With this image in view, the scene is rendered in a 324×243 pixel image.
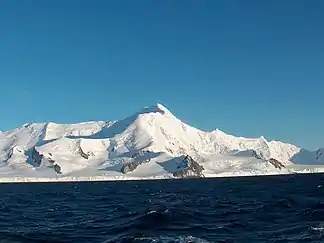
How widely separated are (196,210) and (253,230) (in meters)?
17.8

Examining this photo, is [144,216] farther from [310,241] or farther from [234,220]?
[310,241]

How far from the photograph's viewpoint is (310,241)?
35.0 meters

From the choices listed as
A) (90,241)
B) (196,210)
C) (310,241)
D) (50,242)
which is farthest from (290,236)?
(196,210)

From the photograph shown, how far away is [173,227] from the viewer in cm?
4391

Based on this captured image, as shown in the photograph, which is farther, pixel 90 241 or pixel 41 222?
pixel 41 222

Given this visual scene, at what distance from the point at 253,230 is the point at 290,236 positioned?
404 cm

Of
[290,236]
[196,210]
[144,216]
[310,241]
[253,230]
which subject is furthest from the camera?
[196,210]

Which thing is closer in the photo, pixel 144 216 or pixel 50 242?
pixel 50 242

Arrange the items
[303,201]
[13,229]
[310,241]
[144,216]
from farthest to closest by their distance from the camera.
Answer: [303,201] < [144,216] < [13,229] < [310,241]

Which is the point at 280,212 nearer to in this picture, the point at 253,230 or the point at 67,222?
the point at 253,230

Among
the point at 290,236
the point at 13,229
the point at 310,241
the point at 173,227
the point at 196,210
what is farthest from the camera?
the point at 196,210

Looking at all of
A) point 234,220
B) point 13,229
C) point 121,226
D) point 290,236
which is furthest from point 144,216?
point 290,236

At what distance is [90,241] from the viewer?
126 feet

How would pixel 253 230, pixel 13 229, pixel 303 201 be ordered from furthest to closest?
1. pixel 303 201
2. pixel 13 229
3. pixel 253 230
